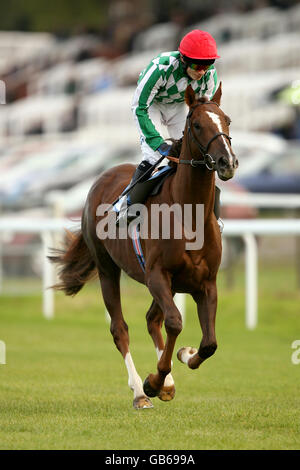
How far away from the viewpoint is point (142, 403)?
5641mm

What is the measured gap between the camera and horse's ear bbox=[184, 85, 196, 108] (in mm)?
5344

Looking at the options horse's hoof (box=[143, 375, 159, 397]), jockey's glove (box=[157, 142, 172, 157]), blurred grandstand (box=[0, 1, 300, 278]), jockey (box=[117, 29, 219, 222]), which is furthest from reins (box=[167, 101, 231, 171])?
blurred grandstand (box=[0, 1, 300, 278])

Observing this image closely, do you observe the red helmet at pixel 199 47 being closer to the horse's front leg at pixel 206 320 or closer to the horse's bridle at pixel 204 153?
the horse's bridle at pixel 204 153

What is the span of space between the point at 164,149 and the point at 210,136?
2.03 feet

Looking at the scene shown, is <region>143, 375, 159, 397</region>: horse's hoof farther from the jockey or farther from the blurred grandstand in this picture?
the blurred grandstand

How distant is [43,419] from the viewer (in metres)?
5.17

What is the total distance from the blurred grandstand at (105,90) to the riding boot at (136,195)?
7.53m

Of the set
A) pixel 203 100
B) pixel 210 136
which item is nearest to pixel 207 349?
pixel 210 136

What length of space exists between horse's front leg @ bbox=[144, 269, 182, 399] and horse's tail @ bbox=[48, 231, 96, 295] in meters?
1.65

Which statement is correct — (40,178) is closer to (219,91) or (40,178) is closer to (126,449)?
(219,91)

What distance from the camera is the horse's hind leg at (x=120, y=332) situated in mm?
5699

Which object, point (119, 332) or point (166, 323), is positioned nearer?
point (166, 323)

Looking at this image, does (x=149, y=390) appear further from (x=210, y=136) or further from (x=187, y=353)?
(x=210, y=136)

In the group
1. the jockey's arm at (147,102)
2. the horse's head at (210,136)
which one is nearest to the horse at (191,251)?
the horse's head at (210,136)
